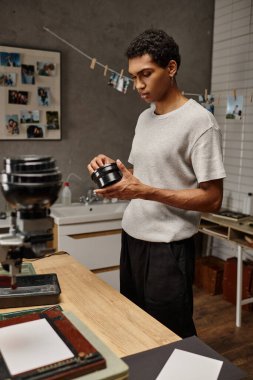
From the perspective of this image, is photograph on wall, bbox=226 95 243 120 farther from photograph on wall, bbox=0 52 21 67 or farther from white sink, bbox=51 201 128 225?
photograph on wall, bbox=0 52 21 67

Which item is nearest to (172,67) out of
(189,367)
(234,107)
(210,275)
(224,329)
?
(189,367)

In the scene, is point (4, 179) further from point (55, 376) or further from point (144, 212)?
point (144, 212)

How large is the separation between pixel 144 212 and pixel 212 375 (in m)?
0.87

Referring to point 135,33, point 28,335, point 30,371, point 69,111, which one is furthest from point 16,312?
point 135,33

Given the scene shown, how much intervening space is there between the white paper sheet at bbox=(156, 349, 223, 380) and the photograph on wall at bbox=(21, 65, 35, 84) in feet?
9.18

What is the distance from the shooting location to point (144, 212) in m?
1.76

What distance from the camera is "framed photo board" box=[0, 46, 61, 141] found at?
10.6 feet

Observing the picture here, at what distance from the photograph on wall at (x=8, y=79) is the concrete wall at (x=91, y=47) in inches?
9.9

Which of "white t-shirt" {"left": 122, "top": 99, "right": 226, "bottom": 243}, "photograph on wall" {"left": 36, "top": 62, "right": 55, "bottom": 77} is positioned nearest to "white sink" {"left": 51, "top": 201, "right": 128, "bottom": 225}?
"photograph on wall" {"left": 36, "top": 62, "right": 55, "bottom": 77}

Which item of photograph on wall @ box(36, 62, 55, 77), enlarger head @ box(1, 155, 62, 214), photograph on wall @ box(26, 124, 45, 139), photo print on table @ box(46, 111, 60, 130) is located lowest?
enlarger head @ box(1, 155, 62, 214)

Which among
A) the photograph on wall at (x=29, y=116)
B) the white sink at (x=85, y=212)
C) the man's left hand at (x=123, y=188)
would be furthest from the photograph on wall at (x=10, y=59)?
the man's left hand at (x=123, y=188)

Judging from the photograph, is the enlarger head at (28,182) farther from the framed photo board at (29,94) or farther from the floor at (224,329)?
the framed photo board at (29,94)

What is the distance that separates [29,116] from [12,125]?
17 cm

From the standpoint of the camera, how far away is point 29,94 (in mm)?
3332
